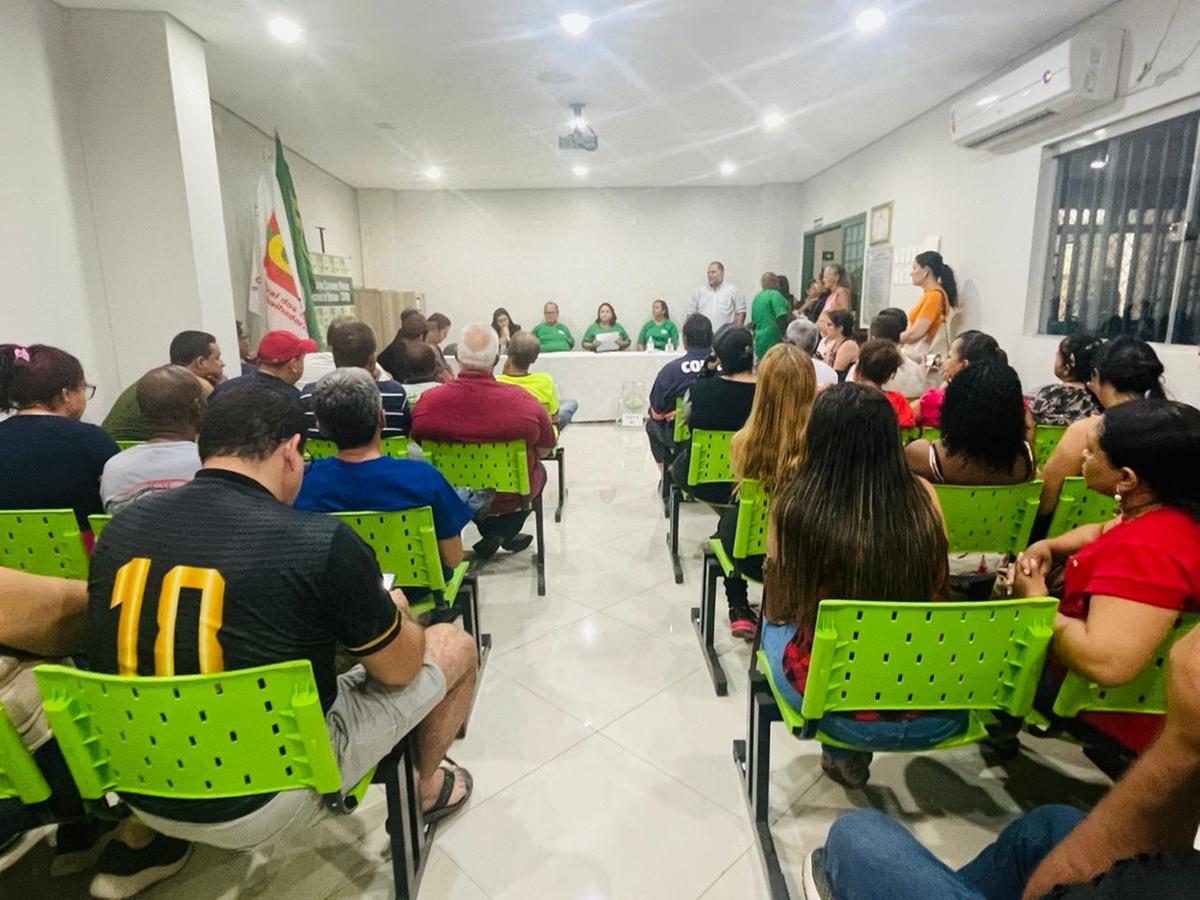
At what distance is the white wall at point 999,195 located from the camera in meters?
3.18

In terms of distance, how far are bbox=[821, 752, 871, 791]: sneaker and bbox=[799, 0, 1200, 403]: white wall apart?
2.73 m

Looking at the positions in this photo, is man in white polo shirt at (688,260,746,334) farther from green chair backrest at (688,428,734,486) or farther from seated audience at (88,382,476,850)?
seated audience at (88,382,476,850)

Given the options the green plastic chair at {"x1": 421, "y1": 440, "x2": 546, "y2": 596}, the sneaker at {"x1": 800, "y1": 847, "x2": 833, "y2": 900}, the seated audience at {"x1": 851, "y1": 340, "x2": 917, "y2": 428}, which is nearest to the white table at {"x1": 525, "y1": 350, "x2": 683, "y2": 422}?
the green plastic chair at {"x1": 421, "y1": 440, "x2": 546, "y2": 596}

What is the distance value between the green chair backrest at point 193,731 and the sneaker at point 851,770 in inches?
51.9

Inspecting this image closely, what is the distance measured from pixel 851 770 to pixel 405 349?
3.07 m

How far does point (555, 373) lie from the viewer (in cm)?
659

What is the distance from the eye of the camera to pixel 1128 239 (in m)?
3.61

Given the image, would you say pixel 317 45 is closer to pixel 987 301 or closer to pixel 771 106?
pixel 771 106

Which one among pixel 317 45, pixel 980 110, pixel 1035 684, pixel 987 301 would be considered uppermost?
pixel 317 45

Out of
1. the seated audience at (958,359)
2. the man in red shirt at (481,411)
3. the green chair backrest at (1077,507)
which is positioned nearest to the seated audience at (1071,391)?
the seated audience at (958,359)

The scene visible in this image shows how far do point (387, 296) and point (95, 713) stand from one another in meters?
7.56

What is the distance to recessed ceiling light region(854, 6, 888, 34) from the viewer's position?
134 inches

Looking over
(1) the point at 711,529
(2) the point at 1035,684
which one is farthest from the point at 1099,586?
(1) the point at 711,529

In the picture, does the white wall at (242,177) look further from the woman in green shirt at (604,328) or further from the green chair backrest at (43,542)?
the green chair backrest at (43,542)
